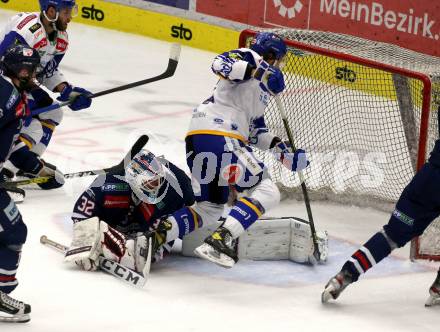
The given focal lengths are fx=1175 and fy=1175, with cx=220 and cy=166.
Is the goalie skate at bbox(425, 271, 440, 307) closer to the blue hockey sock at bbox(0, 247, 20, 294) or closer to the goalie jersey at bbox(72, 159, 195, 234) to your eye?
the goalie jersey at bbox(72, 159, 195, 234)

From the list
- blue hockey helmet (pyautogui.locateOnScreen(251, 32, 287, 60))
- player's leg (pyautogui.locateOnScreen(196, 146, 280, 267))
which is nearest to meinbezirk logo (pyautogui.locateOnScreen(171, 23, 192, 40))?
blue hockey helmet (pyautogui.locateOnScreen(251, 32, 287, 60))

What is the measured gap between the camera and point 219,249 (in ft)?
17.0

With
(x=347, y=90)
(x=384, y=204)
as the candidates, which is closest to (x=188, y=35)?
(x=347, y=90)

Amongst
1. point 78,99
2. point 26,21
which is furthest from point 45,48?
point 78,99

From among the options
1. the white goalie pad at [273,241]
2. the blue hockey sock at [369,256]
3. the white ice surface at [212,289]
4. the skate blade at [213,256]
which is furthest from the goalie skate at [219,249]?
the blue hockey sock at [369,256]

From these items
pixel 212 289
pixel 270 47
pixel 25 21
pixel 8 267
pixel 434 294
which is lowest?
pixel 212 289

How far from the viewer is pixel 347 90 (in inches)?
271

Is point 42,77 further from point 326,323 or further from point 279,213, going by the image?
point 326,323

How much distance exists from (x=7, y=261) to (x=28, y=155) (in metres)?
0.50

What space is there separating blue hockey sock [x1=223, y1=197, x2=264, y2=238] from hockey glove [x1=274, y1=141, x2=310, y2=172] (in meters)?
0.44

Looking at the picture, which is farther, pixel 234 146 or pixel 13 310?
pixel 234 146

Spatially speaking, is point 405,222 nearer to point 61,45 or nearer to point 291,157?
point 291,157

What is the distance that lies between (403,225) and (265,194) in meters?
0.69

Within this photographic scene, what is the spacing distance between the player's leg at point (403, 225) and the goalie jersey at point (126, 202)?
92cm
